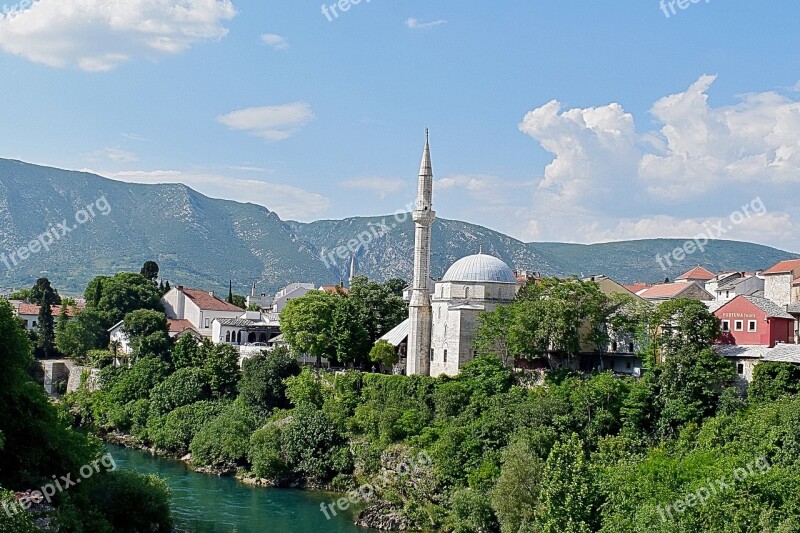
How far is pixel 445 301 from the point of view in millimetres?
52156

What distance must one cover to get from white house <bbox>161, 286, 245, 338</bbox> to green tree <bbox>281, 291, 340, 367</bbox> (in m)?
22.2

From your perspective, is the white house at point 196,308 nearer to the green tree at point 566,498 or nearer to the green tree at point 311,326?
the green tree at point 311,326

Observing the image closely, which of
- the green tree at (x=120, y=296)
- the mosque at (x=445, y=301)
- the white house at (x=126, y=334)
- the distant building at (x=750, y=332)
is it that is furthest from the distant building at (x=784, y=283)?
the green tree at (x=120, y=296)

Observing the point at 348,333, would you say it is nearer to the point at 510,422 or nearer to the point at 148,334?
the point at 510,422

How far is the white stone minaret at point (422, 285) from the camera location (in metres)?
52.7

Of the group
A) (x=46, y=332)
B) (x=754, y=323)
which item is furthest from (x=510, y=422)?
(x=46, y=332)

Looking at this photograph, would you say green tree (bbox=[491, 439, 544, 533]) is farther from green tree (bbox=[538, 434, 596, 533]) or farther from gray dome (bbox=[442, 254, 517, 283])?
gray dome (bbox=[442, 254, 517, 283])

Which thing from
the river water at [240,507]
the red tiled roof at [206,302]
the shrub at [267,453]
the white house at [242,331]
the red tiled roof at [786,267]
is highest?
the red tiled roof at [786,267]

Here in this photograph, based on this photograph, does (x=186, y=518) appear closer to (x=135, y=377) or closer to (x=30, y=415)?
(x=30, y=415)

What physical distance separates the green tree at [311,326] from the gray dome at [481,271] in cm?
961

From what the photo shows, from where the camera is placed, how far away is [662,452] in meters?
37.4

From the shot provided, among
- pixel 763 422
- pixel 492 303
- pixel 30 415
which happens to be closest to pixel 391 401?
pixel 492 303

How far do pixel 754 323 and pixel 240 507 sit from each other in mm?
26997

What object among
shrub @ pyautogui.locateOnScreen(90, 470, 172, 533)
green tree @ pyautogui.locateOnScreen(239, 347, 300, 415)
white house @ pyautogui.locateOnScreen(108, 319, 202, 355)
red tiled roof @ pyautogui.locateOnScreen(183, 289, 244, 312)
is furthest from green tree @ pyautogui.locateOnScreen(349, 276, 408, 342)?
shrub @ pyautogui.locateOnScreen(90, 470, 172, 533)
